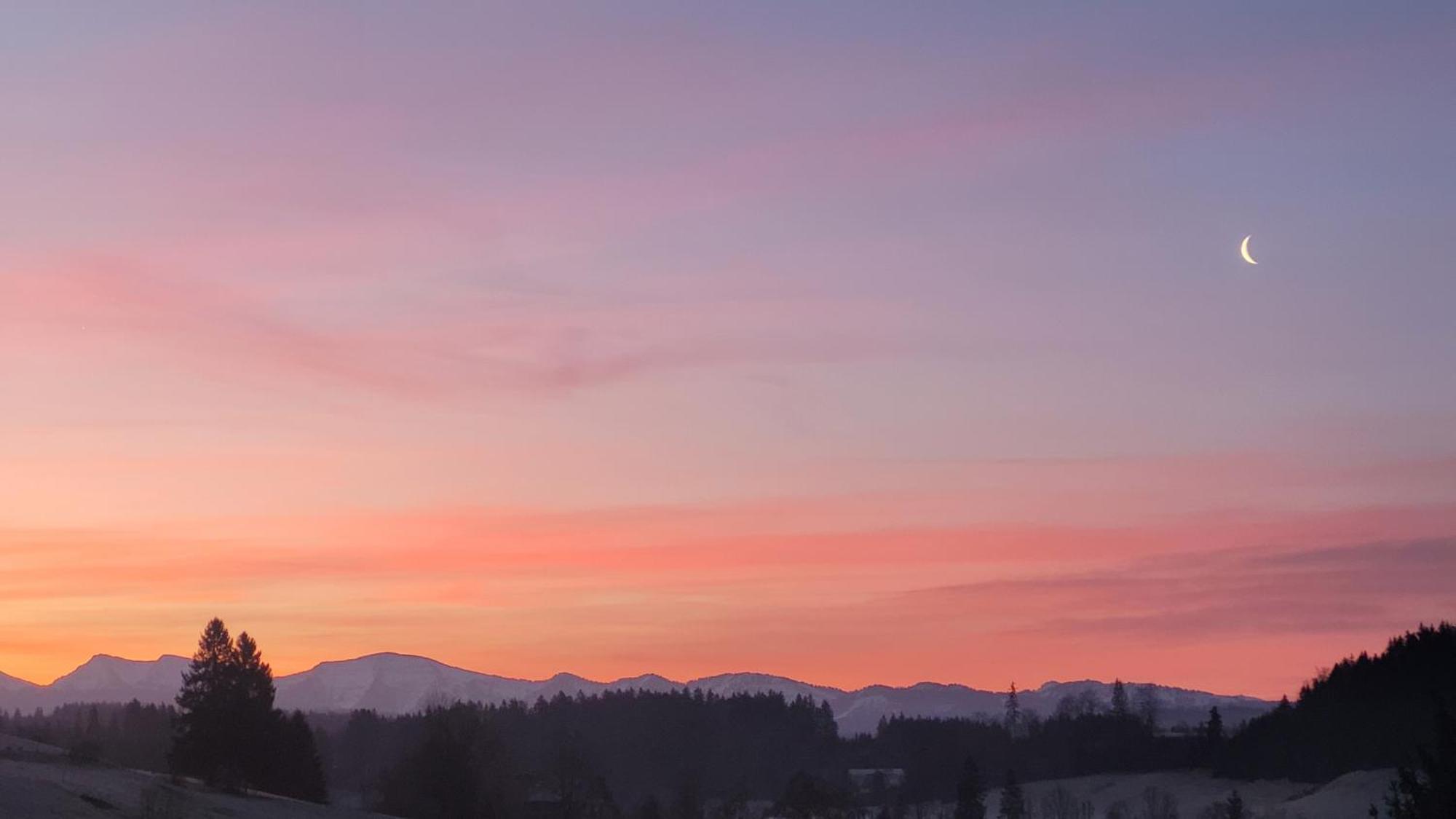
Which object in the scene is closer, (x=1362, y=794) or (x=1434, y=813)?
(x=1434, y=813)

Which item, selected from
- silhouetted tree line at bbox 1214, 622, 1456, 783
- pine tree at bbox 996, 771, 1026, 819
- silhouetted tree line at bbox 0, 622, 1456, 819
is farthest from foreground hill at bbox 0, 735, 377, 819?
pine tree at bbox 996, 771, 1026, 819

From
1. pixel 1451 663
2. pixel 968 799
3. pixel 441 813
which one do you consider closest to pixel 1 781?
pixel 441 813

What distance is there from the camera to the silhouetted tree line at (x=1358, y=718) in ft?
443

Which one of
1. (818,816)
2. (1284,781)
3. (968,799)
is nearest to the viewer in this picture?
(818,816)

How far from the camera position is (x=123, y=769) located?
62281 mm

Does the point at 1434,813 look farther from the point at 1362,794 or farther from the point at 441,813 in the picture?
the point at 1362,794

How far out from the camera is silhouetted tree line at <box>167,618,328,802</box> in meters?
70.5

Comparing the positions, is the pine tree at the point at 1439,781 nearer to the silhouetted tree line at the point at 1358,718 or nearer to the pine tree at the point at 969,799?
the silhouetted tree line at the point at 1358,718

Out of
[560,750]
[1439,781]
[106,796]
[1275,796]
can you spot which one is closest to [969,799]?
[560,750]

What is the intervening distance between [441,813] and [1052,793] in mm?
124440

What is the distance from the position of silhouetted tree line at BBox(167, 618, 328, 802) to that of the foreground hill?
3.72 metres

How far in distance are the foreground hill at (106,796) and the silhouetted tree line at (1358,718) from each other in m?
92.5

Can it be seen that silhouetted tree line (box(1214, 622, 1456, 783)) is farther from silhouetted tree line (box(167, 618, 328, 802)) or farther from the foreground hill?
the foreground hill

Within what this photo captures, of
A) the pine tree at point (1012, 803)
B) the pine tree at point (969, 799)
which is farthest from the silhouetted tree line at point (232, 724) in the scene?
the pine tree at point (1012, 803)
